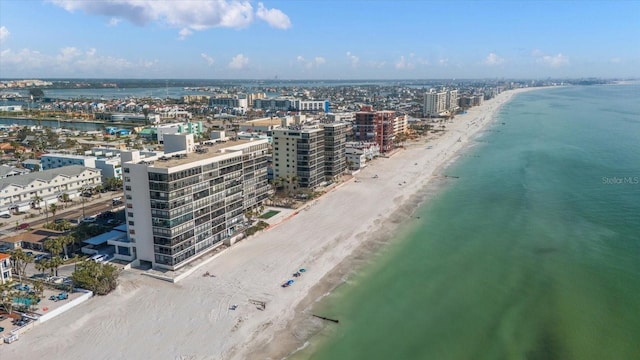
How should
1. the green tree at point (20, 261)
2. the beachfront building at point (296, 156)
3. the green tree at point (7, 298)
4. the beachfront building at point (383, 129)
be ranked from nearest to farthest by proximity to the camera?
the green tree at point (7, 298)
the green tree at point (20, 261)
the beachfront building at point (296, 156)
the beachfront building at point (383, 129)

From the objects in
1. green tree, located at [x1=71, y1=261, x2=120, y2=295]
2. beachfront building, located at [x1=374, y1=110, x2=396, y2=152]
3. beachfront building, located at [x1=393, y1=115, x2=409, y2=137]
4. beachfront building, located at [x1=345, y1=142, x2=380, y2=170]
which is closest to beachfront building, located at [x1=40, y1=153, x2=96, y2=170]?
green tree, located at [x1=71, y1=261, x2=120, y2=295]

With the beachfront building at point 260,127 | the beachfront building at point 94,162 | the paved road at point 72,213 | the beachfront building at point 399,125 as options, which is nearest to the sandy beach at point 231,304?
the paved road at point 72,213

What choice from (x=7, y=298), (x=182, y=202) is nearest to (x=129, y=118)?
(x=182, y=202)

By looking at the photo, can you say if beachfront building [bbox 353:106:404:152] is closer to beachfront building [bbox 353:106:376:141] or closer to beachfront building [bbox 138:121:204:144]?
beachfront building [bbox 353:106:376:141]

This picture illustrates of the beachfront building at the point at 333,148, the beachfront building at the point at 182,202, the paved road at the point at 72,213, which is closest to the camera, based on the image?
the beachfront building at the point at 182,202

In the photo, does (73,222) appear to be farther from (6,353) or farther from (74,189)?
(6,353)

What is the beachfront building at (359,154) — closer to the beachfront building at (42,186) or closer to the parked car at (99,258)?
the beachfront building at (42,186)

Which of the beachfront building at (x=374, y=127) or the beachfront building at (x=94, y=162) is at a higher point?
the beachfront building at (x=374, y=127)
